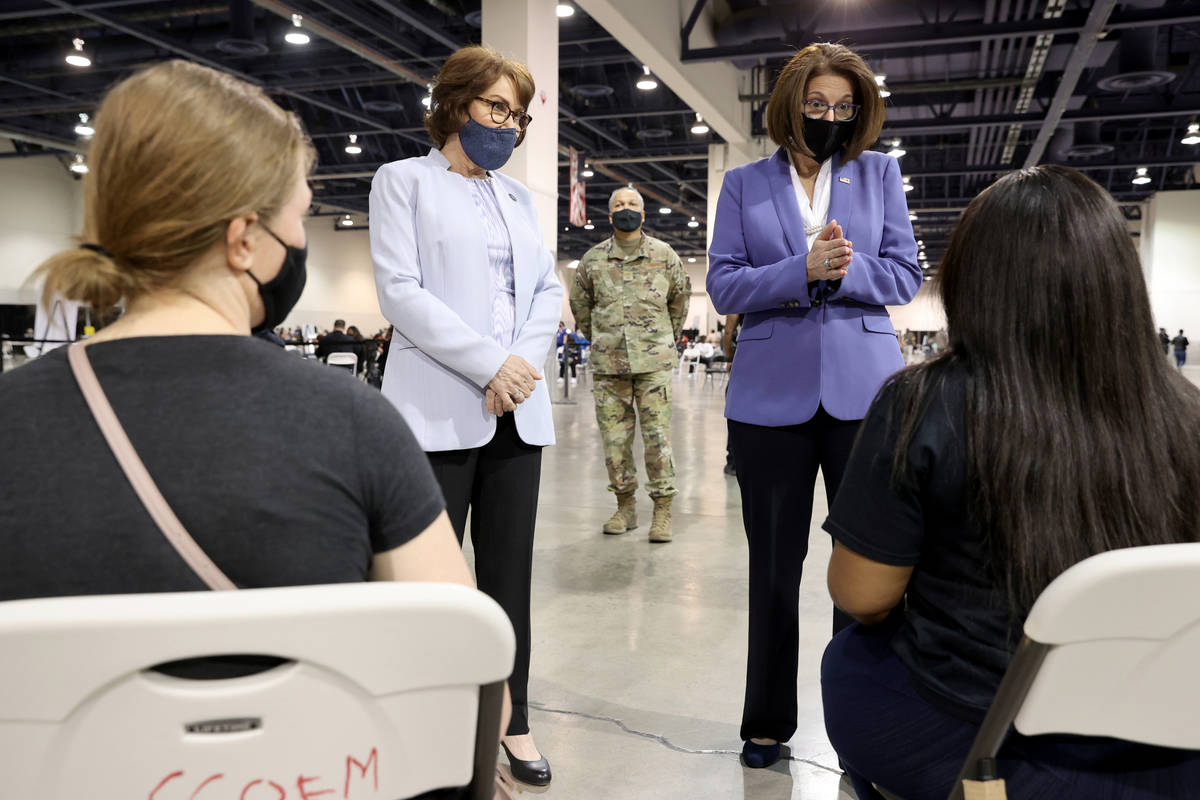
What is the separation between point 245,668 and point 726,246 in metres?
1.55

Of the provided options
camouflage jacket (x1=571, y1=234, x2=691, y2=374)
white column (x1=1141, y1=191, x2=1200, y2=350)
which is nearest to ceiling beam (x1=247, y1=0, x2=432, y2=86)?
camouflage jacket (x1=571, y1=234, x2=691, y2=374)

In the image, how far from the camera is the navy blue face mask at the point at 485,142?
6.32 ft

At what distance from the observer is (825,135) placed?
→ 1935mm

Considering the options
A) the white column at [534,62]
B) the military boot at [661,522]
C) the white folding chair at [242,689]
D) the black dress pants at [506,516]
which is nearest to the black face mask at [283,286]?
the white folding chair at [242,689]

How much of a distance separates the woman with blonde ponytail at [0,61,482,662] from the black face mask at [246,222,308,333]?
4cm

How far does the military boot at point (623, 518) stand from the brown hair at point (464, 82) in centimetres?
273

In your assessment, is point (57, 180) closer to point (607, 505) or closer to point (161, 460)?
point (607, 505)

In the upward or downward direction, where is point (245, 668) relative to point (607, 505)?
upward

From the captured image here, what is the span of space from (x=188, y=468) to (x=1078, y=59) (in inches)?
449

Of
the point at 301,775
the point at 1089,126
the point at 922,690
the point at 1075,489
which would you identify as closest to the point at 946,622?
the point at 922,690

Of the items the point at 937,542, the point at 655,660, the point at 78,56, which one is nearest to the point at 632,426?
the point at 655,660

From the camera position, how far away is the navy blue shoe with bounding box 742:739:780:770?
2.00 m

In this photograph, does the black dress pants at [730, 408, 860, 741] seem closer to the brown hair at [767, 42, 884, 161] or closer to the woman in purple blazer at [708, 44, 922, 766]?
the woman in purple blazer at [708, 44, 922, 766]

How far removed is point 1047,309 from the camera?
102 centimetres
